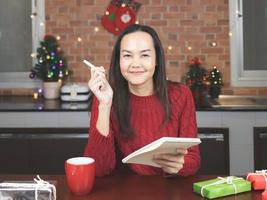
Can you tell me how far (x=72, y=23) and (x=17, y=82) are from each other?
722mm

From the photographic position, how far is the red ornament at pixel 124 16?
3.99m

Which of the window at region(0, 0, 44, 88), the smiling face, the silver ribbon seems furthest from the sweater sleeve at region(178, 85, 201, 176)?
the window at region(0, 0, 44, 88)

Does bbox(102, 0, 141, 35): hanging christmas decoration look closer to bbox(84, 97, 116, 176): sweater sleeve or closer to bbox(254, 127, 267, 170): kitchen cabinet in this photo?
bbox(254, 127, 267, 170): kitchen cabinet

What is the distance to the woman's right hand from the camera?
1705 mm

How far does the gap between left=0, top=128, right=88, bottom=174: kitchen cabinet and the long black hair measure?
4.74 ft

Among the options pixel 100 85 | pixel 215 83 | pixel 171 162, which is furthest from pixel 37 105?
pixel 171 162

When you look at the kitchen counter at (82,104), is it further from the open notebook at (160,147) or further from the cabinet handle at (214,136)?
the open notebook at (160,147)

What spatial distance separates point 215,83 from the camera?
3.83 m

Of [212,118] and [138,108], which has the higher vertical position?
[138,108]

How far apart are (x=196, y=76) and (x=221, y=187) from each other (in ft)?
7.86

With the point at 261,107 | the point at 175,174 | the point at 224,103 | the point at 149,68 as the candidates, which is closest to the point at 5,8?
the point at 224,103

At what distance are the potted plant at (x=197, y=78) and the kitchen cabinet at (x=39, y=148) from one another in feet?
3.05

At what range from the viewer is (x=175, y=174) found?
5.60ft

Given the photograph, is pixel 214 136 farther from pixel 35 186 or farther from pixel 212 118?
pixel 35 186
